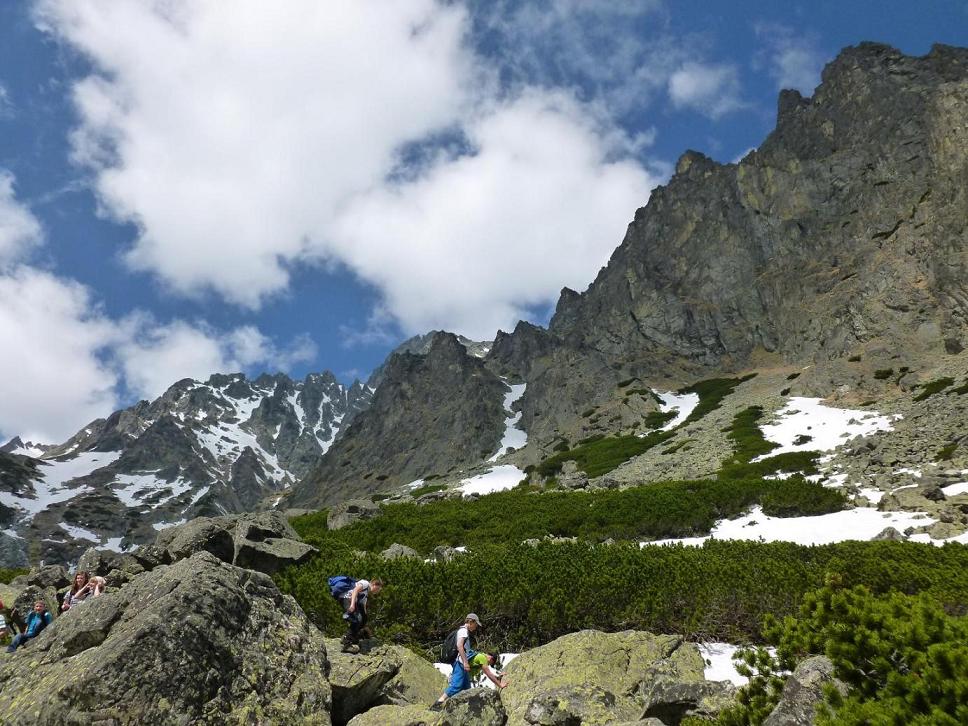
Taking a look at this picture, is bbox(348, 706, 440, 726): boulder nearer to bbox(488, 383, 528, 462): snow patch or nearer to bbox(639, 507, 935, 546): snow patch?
bbox(639, 507, 935, 546): snow patch

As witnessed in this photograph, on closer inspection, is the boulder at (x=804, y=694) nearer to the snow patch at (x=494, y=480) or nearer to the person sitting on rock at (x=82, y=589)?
the person sitting on rock at (x=82, y=589)

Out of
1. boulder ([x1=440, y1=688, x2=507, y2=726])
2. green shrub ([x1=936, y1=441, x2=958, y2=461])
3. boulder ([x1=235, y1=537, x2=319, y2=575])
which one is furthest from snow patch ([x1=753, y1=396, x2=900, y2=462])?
boulder ([x1=440, y1=688, x2=507, y2=726])

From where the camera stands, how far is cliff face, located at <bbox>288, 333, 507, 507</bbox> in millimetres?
123688

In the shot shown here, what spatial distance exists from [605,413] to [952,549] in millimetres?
80887

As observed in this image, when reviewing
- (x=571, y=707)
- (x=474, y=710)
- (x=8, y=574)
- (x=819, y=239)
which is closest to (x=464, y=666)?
(x=474, y=710)

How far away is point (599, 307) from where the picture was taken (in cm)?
14225

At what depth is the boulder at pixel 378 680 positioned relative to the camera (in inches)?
352

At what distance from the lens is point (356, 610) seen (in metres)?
10.9

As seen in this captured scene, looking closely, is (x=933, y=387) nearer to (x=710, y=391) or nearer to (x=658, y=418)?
(x=658, y=418)

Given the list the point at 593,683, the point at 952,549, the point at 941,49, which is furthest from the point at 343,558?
the point at 941,49

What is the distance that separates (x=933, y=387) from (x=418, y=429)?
112m

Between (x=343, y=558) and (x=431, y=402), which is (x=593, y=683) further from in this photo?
(x=431, y=402)

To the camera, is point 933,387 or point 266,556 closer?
point 266,556

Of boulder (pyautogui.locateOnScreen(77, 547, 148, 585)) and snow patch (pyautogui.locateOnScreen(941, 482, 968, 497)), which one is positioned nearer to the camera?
boulder (pyautogui.locateOnScreen(77, 547, 148, 585))
